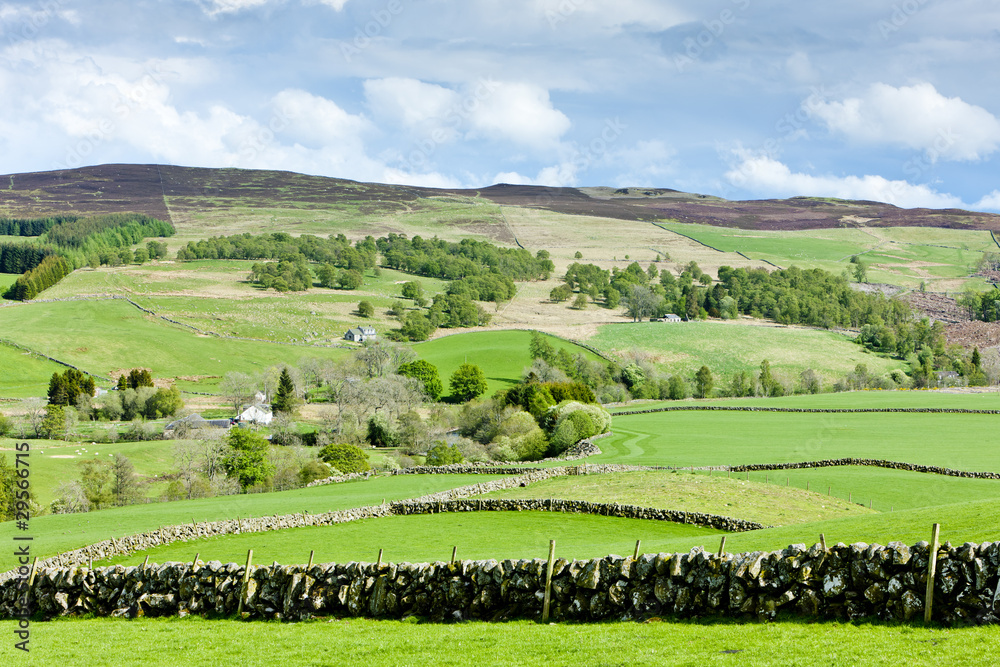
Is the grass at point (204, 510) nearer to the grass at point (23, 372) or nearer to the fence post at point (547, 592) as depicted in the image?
the fence post at point (547, 592)

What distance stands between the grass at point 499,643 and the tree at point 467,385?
3612 inches

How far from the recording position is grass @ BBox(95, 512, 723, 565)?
23542 millimetres

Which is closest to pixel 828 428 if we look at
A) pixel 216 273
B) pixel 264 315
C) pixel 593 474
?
pixel 593 474

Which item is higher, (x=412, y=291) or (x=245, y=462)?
(x=412, y=291)

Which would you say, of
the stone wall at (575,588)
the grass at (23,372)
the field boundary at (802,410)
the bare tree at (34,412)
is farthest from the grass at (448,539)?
the grass at (23,372)

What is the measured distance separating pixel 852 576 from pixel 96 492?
61643mm

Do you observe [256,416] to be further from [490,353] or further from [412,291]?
[412,291]

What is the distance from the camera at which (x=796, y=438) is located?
6369 cm

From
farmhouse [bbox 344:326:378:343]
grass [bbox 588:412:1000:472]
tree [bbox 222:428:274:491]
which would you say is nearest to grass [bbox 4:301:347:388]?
farmhouse [bbox 344:326:378:343]

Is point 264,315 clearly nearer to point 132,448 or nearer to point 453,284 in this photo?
point 453,284

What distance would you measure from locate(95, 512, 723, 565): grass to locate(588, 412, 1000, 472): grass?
2041 centimetres

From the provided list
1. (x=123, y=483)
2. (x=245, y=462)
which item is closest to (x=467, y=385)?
(x=245, y=462)

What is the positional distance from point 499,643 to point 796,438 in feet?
182

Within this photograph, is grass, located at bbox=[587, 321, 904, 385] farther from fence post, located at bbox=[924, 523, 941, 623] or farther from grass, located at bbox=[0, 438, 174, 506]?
fence post, located at bbox=[924, 523, 941, 623]
